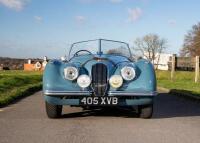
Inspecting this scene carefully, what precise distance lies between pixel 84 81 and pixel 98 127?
126cm

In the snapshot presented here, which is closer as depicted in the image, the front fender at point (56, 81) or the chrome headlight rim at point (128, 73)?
the front fender at point (56, 81)

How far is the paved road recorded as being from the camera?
7410 millimetres

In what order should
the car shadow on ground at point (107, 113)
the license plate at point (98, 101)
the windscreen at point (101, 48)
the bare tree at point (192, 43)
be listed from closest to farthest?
1. the license plate at point (98, 101)
2. the car shadow on ground at point (107, 113)
3. the windscreen at point (101, 48)
4. the bare tree at point (192, 43)

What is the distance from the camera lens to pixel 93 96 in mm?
9602

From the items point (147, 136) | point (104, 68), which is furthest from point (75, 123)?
point (147, 136)

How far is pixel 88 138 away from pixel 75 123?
1.80 m

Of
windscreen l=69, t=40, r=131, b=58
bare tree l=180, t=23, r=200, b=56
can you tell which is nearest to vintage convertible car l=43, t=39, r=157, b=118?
windscreen l=69, t=40, r=131, b=58

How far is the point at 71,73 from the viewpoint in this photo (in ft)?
32.0

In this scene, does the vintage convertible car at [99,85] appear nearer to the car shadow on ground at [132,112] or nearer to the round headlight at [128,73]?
the round headlight at [128,73]

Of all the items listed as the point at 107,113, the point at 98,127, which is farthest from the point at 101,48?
the point at 98,127

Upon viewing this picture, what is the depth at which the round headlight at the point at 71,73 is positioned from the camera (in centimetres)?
973

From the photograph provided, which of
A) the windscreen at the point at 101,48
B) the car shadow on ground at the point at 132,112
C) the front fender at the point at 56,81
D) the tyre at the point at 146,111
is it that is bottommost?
the car shadow on ground at the point at 132,112

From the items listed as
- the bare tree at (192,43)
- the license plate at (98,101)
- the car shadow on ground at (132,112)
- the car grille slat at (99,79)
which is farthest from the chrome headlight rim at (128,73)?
the bare tree at (192,43)

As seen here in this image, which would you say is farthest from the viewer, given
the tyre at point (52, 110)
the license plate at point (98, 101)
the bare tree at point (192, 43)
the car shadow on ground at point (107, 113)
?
the bare tree at point (192, 43)
